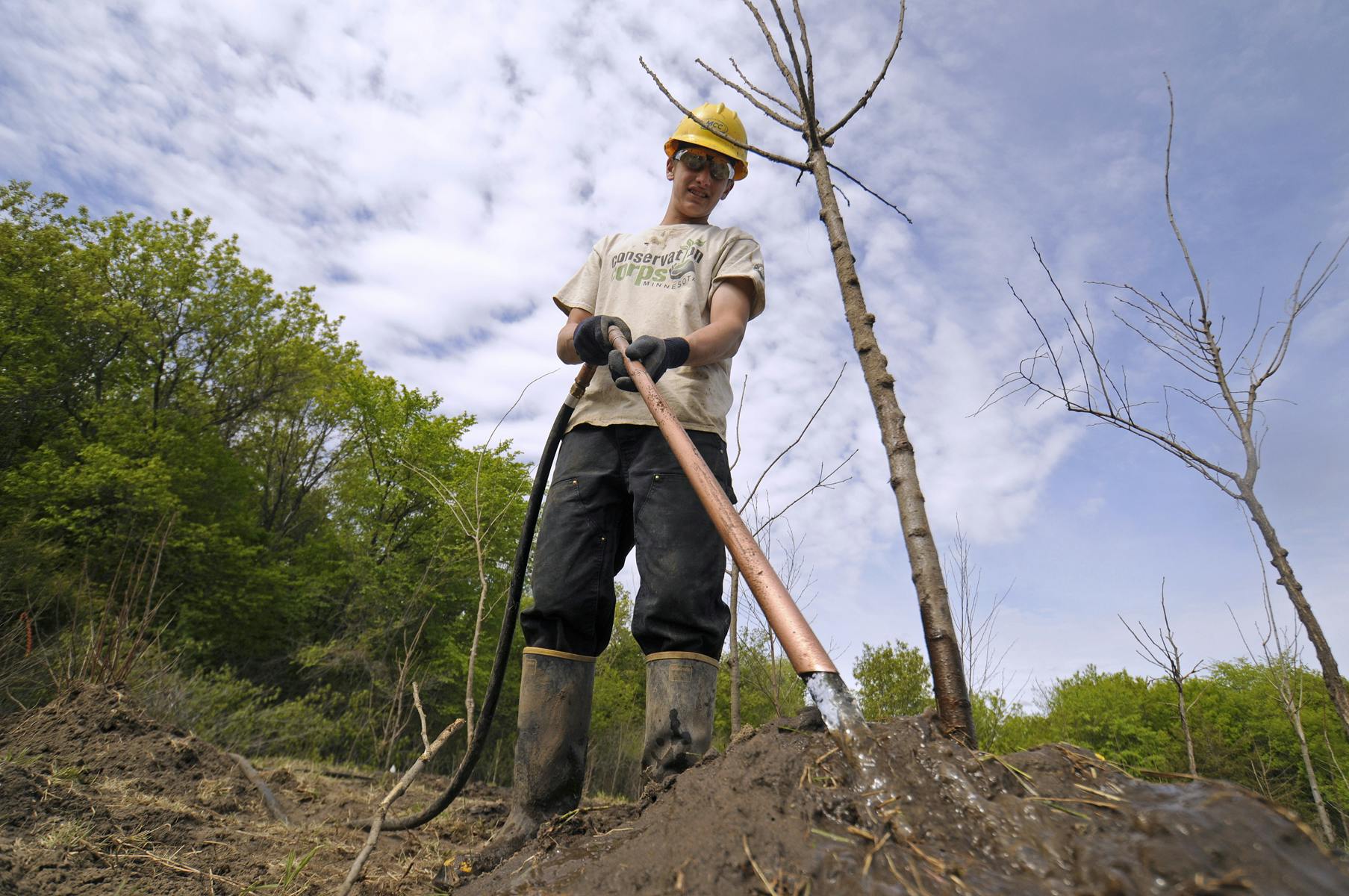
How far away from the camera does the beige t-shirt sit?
103 inches

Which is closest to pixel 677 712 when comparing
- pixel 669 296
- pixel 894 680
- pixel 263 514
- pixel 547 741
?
pixel 547 741

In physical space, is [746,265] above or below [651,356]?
above

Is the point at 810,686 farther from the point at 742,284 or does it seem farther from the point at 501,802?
the point at 501,802

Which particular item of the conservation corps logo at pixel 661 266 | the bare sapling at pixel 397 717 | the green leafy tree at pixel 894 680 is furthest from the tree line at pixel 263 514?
the conservation corps logo at pixel 661 266

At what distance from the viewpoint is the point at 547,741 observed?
7.57ft

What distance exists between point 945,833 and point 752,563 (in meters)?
0.68

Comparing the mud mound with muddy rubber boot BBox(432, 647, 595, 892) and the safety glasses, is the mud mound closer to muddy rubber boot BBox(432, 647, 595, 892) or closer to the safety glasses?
muddy rubber boot BBox(432, 647, 595, 892)

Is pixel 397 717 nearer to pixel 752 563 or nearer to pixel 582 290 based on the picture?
pixel 582 290

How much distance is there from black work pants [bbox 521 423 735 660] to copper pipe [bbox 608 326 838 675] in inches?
14.5

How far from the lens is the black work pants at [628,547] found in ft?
7.55

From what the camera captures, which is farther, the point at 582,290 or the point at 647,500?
the point at 582,290

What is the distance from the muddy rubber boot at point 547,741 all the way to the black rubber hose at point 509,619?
36 centimetres

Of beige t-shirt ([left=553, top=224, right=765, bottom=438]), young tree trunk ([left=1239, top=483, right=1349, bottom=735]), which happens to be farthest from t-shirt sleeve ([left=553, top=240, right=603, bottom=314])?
young tree trunk ([left=1239, top=483, right=1349, bottom=735])

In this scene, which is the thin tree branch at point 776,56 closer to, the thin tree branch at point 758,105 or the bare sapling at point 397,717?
the thin tree branch at point 758,105
